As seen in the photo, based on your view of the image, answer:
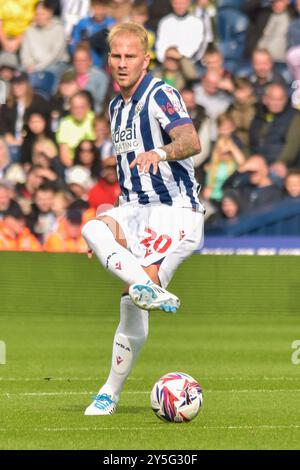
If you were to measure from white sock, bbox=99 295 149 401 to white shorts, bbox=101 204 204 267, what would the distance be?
15.2 inches

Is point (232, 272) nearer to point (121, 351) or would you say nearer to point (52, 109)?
point (52, 109)

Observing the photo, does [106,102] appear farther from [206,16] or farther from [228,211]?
[228,211]

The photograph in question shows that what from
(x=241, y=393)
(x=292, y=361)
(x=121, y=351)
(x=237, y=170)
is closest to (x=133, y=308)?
(x=121, y=351)

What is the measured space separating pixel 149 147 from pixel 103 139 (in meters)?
10.5

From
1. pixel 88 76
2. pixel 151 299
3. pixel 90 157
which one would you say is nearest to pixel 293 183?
pixel 90 157

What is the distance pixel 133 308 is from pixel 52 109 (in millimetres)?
11543

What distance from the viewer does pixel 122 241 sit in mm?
9016

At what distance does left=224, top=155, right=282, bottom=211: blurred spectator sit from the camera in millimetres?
18531

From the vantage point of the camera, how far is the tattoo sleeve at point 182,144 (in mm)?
8445

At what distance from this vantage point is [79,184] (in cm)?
1920

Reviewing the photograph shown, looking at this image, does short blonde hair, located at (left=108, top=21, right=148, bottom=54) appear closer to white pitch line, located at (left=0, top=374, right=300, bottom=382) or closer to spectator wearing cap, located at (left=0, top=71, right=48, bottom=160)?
white pitch line, located at (left=0, top=374, right=300, bottom=382)

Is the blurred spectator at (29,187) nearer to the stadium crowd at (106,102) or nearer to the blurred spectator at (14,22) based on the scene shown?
the stadium crowd at (106,102)

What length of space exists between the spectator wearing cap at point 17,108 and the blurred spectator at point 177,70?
204 cm

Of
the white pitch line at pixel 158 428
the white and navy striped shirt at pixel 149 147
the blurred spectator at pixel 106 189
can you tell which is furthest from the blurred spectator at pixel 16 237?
the white pitch line at pixel 158 428
